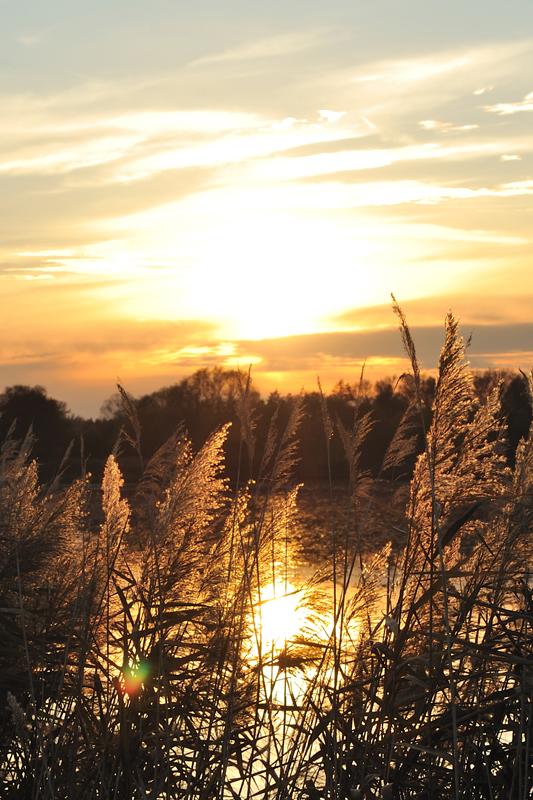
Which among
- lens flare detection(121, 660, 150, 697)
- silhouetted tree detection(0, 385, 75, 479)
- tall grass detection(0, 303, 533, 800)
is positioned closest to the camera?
tall grass detection(0, 303, 533, 800)

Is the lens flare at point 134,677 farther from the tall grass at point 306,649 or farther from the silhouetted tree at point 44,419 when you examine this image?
the silhouetted tree at point 44,419

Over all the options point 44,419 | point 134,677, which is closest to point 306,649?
point 134,677

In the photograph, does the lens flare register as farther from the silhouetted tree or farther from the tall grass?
the silhouetted tree

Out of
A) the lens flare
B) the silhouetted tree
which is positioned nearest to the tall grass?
the lens flare

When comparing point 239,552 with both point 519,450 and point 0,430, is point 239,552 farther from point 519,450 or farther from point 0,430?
point 0,430

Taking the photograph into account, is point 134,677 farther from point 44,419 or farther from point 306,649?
point 44,419

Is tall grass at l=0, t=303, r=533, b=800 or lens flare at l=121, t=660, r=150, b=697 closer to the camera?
tall grass at l=0, t=303, r=533, b=800

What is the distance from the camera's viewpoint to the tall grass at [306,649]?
2.03 m

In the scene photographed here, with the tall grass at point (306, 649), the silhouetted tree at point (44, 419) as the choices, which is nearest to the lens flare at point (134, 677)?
the tall grass at point (306, 649)

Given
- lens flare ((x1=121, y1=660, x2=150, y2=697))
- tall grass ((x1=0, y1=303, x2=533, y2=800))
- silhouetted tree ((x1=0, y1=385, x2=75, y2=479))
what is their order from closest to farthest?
tall grass ((x1=0, y1=303, x2=533, y2=800))
lens flare ((x1=121, y1=660, x2=150, y2=697))
silhouetted tree ((x1=0, y1=385, x2=75, y2=479))

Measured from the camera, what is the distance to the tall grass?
2033 millimetres

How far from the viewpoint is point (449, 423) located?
6.47ft

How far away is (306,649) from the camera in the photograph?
2.77m

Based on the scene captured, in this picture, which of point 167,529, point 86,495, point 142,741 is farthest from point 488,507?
point 86,495
